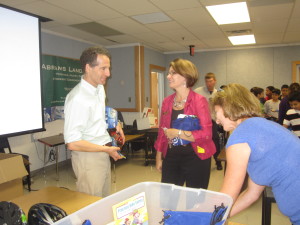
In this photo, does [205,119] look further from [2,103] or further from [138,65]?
[138,65]

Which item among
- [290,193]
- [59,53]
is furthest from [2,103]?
[59,53]

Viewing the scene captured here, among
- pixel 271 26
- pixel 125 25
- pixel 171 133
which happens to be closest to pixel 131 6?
pixel 125 25

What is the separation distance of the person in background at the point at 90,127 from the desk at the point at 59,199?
6.4 inches

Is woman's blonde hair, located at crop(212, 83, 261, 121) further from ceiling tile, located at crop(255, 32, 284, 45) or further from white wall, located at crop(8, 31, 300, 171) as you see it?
ceiling tile, located at crop(255, 32, 284, 45)

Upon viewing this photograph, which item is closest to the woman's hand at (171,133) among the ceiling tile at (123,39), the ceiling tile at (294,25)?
the ceiling tile at (294,25)

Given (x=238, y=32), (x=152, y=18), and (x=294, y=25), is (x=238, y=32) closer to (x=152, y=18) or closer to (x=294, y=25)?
(x=294, y=25)

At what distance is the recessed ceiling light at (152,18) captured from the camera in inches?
162

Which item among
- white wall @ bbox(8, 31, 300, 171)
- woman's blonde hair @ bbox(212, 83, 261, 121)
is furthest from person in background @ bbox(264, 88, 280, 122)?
woman's blonde hair @ bbox(212, 83, 261, 121)

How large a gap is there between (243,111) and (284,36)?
226 inches

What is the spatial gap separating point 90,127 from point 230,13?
3.44 meters

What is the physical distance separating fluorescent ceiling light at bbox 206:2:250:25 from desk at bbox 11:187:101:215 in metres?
3.30

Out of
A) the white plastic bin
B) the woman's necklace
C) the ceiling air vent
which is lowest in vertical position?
the white plastic bin

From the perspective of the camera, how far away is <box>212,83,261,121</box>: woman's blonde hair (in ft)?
3.78

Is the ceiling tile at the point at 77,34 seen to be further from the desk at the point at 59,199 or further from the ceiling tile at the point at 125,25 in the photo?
the desk at the point at 59,199
